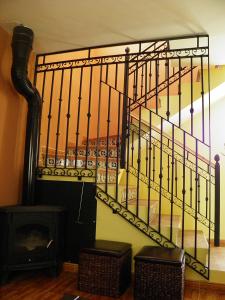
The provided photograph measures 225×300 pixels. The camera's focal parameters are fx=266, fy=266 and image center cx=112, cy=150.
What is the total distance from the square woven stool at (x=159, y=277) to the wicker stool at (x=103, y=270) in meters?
0.18

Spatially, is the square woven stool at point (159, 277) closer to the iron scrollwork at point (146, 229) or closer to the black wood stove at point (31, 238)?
the iron scrollwork at point (146, 229)

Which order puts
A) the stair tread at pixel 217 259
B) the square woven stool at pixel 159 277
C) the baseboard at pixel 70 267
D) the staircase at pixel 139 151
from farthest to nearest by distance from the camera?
the baseboard at pixel 70 267 → the staircase at pixel 139 151 → the stair tread at pixel 217 259 → the square woven stool at pixel 159 277

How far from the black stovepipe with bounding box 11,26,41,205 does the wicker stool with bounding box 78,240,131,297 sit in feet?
3.15

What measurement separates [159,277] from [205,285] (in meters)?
0.72

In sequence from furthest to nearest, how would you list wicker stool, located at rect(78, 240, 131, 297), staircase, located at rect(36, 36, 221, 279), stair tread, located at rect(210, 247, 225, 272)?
staircase, located at rect(36, 36, 221, 279), stair tread, located at rect(210, 247, 225, 272), wicker stool, located at rect(78, 240, 131, 297)

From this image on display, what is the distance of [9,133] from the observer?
3119 millimetres

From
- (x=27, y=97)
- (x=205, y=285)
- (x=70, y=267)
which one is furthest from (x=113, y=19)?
(x=205, y=285)

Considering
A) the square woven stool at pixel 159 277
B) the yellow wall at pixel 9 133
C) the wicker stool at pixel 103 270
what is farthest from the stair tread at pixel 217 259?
the yellow wall at pixel 9 133

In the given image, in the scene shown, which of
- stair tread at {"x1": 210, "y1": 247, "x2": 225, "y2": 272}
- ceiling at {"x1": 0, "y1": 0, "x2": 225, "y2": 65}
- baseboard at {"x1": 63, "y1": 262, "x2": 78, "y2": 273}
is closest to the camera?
ceiling at {"x1": 0, "y1": 0, "x2": 225, "y2": 65}

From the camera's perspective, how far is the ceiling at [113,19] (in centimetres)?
259

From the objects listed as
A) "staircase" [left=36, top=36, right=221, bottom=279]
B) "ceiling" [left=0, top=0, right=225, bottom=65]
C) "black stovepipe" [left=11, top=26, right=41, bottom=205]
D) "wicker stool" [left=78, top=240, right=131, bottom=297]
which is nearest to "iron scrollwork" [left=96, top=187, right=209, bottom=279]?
"staircase" [left=36, top=36, right=221, bottom=279]

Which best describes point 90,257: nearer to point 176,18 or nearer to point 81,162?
point 81,162

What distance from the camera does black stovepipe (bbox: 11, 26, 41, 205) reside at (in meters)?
2.93

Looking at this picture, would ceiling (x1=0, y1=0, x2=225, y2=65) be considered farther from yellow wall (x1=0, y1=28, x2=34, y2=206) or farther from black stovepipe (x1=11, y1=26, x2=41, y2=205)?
yellow wall (x1=0, y1=28, x2=34, y2=206)
